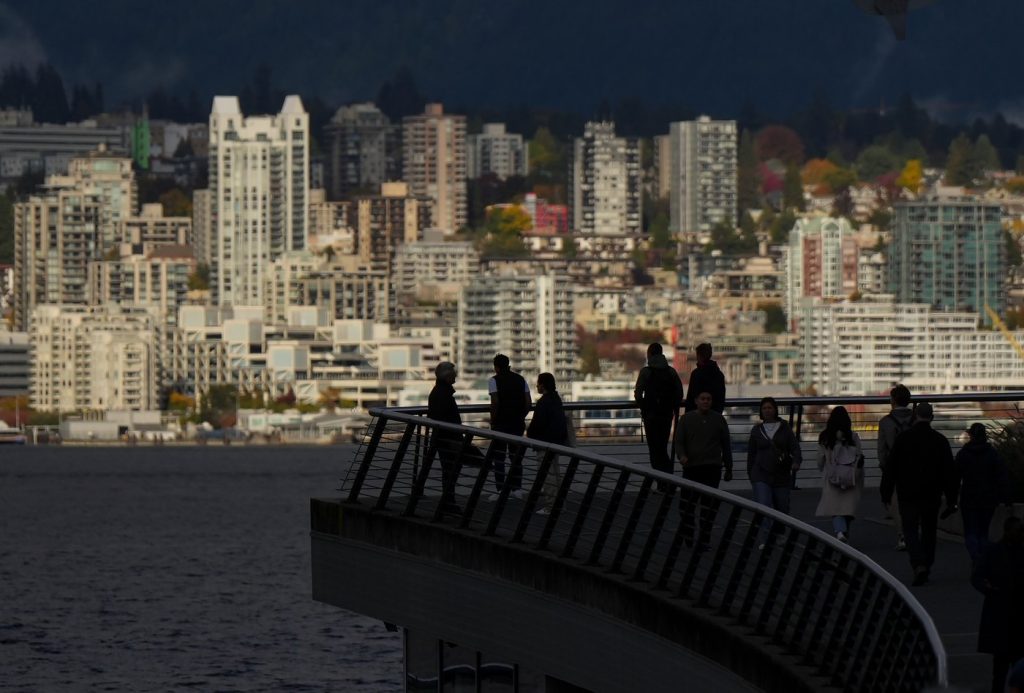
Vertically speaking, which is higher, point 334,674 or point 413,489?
point 413,489

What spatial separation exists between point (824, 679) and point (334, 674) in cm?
3610

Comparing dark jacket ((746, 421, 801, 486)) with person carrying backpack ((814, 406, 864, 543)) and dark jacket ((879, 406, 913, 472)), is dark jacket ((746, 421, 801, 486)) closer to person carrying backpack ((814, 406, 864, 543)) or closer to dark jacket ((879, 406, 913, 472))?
person carrying backpack ((814, 406, 864, 543))

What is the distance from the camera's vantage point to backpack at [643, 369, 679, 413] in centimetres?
1975

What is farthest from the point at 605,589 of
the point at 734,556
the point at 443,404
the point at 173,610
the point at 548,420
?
the point at 173,610

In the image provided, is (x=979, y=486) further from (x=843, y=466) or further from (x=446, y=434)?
(x=446, y=434)

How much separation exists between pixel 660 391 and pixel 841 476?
5.42 ft

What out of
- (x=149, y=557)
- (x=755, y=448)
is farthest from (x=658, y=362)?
(x=149, y=557)

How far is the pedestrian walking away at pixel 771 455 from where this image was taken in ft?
60.8

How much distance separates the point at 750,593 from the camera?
14.1m

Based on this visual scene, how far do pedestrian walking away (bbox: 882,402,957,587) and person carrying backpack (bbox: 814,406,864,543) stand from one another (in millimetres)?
1391

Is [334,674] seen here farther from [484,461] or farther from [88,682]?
[484,461]

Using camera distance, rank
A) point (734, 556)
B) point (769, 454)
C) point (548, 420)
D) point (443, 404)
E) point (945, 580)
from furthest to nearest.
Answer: point (443, 404)
point (548, 420)
point (769, 454)
point (734, 556)
point (945, 580)

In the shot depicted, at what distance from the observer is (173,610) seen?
66.4 metres

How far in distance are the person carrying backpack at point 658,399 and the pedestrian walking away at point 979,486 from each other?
3.16m
